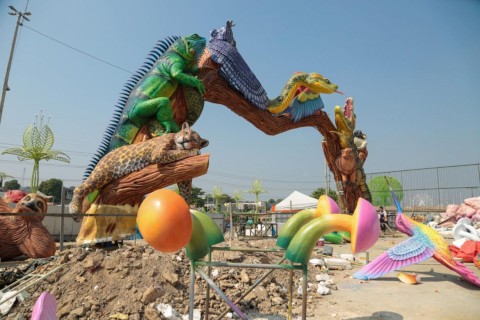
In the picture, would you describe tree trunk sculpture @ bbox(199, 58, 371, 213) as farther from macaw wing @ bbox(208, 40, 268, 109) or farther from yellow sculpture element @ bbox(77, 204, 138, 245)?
yellow sculpture element @ bbox(77, 204, 138, 245)

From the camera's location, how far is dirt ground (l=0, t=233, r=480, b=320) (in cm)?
315

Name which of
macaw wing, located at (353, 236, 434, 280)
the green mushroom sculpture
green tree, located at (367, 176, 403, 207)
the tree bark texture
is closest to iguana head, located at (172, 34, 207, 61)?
the tree bark texture

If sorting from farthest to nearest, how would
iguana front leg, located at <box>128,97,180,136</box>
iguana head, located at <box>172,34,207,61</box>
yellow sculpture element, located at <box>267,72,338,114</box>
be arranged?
yellow sculpture element, located at <box>267,72,338,114</box>
iguana head, located at <box>172,34,207,61</box>
iguana front leg, located at <box>128,97,180,136</box>

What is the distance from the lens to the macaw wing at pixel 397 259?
4.55 meters

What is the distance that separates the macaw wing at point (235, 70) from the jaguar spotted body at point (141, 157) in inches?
90.6

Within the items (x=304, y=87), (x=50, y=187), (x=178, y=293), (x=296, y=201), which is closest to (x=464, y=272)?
(x=178, y=293)

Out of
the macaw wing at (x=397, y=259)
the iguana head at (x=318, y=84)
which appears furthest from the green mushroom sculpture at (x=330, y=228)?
the iguana head at (x=318, y=84)

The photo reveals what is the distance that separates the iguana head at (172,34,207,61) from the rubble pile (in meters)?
3.18

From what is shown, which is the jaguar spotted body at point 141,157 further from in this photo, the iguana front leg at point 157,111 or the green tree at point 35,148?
the green tree at point 35,148

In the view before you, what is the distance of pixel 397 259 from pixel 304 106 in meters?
4.96

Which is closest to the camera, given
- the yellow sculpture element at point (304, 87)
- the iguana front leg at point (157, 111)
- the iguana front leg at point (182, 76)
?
the iguana front leg at point (157, 111)

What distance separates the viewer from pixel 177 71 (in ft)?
17.5

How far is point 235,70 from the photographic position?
21.5 feet

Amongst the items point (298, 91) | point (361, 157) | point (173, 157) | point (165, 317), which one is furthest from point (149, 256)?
point (361, 157)
